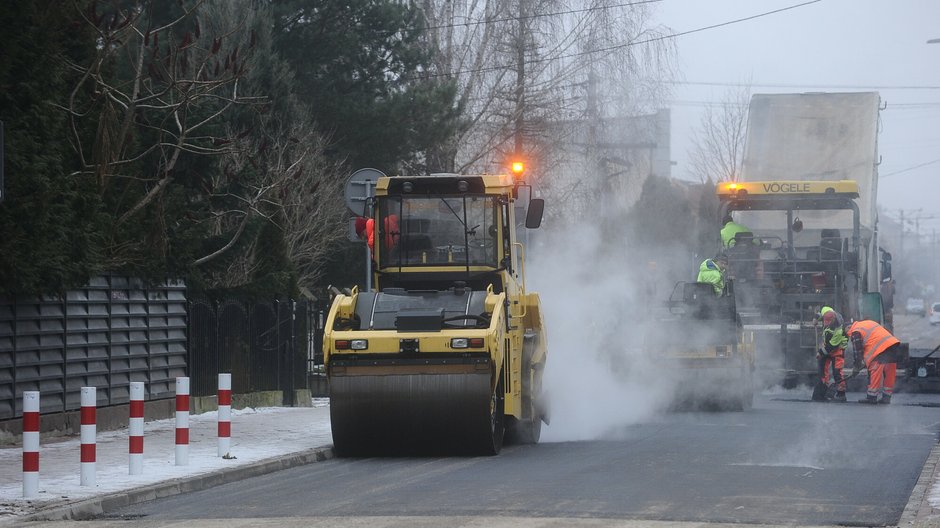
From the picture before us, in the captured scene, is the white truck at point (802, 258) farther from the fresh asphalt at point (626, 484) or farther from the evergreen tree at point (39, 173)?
the evergreen tree at point (39, 173)

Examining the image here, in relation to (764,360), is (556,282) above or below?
above

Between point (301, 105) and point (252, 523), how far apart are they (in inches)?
798

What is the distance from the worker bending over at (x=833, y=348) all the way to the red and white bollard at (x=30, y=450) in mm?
14931

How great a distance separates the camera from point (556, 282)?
2033 centimetres

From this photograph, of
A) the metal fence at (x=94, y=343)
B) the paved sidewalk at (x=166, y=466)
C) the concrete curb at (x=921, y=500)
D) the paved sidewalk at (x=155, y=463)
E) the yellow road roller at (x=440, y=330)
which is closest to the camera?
the concrete curb at (x=921, y=500)

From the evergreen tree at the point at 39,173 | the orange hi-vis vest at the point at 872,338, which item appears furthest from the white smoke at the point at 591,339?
the evergreen tree at the point at 39,173

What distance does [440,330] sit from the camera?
13680 mm

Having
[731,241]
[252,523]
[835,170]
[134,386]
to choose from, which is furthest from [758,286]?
[252,523]

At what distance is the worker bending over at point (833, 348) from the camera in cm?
2253

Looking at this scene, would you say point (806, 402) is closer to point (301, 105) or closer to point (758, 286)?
point (758, 286)

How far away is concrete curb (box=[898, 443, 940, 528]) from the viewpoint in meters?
9.30

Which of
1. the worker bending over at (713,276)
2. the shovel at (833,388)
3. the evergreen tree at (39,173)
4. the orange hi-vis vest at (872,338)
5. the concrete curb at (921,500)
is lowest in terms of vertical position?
the shovel at (833,388)

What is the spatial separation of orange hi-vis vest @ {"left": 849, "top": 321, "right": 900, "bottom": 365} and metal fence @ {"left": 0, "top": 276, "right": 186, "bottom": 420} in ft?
36.0

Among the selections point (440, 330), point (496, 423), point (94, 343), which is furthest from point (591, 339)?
point (94, 343)
